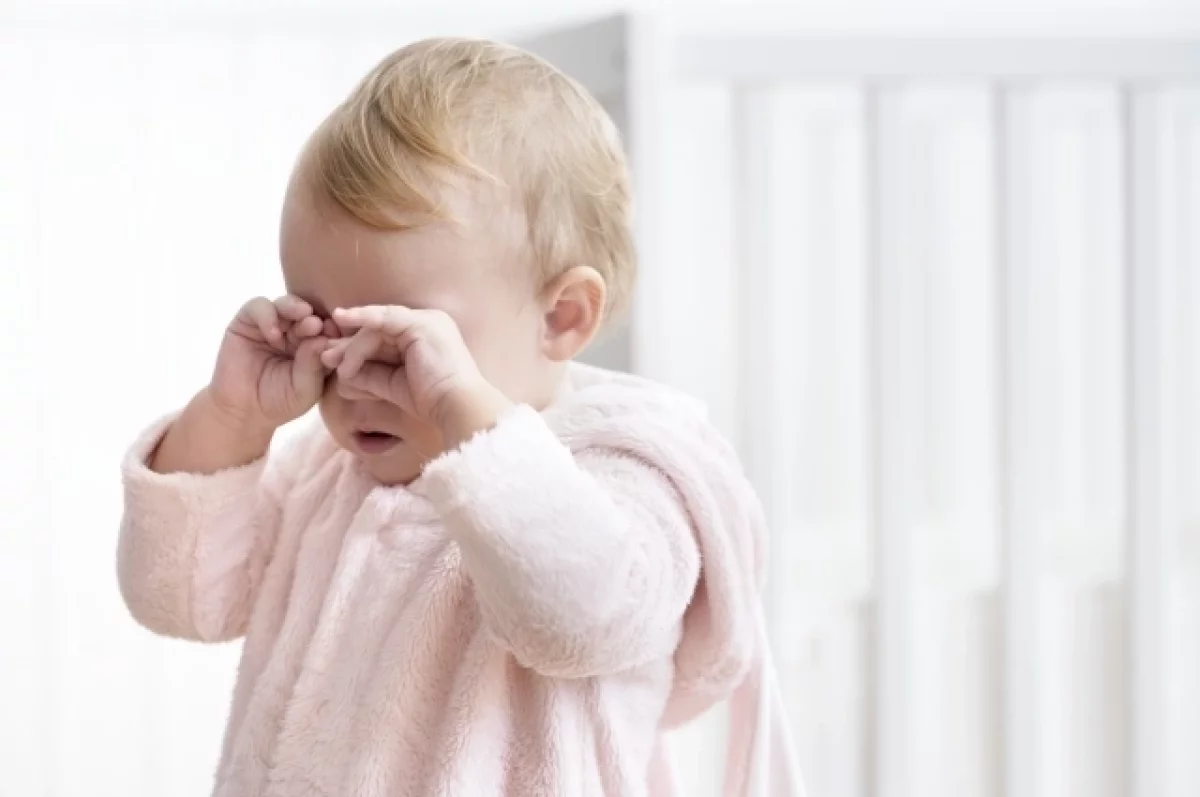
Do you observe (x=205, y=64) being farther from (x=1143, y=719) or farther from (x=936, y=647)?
(x=1143, y=719)

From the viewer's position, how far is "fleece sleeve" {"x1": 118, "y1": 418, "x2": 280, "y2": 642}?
893 mm

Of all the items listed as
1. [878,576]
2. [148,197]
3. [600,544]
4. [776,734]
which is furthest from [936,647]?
[148,197]

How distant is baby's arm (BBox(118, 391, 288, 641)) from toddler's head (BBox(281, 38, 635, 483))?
88mm

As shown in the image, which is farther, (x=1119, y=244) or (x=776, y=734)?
(x=1119, y=244)

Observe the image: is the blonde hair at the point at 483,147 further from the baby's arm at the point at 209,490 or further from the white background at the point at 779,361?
the white background at the point at 779,361

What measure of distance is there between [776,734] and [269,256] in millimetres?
576

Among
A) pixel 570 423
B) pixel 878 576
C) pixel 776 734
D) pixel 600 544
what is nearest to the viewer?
pixel 600 544

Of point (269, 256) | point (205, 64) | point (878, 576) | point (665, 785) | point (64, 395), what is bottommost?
point (665, 785)

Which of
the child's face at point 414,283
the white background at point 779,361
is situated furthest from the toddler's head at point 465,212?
the white background at point 779,361

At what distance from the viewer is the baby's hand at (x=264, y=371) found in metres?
0.84

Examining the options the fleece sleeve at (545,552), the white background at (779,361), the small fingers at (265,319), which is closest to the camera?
the fleece sleeve at (545,552)

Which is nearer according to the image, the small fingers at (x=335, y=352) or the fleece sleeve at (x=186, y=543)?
the small fingers at (x=335, y=352)

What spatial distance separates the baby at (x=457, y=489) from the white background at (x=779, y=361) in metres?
0.23

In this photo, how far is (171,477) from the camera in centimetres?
89
